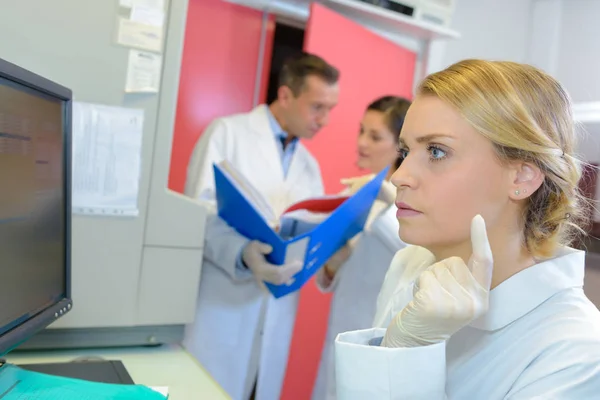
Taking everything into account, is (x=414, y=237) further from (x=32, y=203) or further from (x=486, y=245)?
(x=32, y=203)

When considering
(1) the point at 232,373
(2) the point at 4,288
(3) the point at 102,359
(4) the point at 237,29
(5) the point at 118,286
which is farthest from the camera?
(4) the point at 237,29

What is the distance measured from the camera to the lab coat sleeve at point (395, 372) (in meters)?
0.72

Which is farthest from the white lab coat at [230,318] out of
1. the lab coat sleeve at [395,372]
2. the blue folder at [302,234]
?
the lab coat sleeve at [395,372]

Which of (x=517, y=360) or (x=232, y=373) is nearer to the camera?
(x=517, y=360)

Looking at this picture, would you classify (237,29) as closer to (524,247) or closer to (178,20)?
(178,20)

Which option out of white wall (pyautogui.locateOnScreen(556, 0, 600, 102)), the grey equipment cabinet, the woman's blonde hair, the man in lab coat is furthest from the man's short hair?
white wall (pyautogui.locateOnScreen(556, 0, 600, 102))

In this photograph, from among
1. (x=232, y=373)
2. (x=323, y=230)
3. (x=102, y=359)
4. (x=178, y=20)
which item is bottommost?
(x=232, y=373)

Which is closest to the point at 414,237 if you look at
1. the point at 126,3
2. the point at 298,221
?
the point at 298,221

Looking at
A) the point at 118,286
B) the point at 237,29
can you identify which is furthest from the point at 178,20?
the point at 237,29

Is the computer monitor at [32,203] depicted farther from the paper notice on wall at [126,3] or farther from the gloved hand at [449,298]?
the gloved hand at [449,298]

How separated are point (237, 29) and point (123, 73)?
135cm

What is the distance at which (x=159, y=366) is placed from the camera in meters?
1.03

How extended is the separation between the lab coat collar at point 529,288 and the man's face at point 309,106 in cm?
123

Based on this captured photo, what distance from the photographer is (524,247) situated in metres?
0.86
